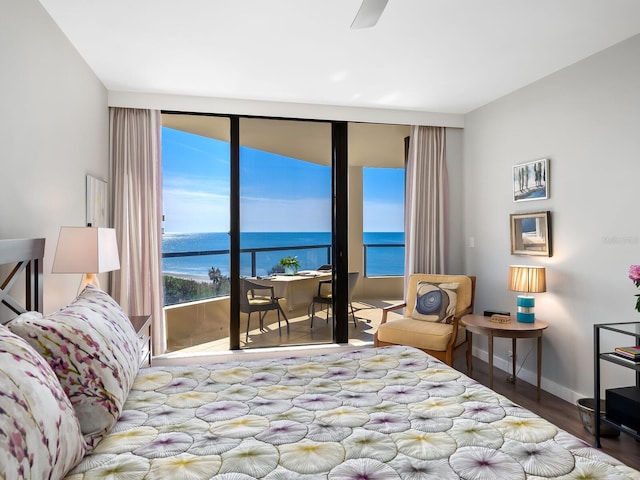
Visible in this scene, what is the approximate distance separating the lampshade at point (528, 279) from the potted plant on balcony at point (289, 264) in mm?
2065

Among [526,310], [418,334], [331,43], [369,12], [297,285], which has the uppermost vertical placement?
[331,43]

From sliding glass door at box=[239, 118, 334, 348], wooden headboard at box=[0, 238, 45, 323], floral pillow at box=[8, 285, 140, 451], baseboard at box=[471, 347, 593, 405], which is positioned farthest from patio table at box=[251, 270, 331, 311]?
floral pillow at box=[8, 285, 140, 451]

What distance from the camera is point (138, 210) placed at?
4.02 m

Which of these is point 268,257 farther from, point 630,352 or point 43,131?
point 630,352

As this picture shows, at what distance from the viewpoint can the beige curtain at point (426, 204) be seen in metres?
4.74

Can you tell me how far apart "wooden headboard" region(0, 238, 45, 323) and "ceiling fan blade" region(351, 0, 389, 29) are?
181 centimetres

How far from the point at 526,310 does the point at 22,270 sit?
140 inches

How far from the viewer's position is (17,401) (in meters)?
0.99

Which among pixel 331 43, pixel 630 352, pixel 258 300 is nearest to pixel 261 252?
pixel 258 300

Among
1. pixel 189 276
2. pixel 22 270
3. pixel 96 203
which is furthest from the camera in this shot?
pixel 189 276

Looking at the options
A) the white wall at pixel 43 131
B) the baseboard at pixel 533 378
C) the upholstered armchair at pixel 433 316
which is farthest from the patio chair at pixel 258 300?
the baseboard at pixel 533 378

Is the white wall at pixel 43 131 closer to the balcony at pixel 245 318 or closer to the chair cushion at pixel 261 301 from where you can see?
the balcony at pixel 245 318

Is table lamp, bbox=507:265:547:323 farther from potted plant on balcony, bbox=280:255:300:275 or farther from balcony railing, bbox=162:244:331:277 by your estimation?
potted plant on balcony, bbox=280:255:300:275

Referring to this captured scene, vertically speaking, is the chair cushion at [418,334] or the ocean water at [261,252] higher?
the ocean water at [261,252]
